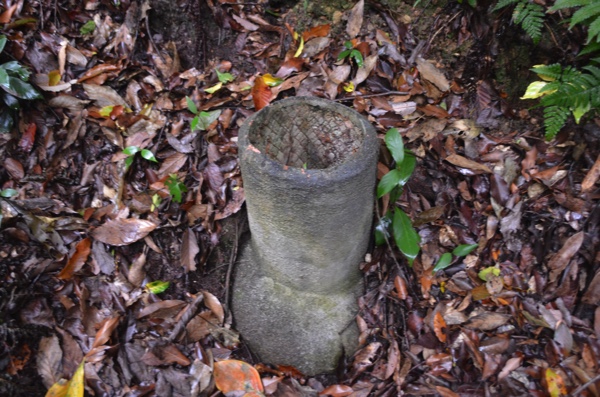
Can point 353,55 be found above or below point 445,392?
above

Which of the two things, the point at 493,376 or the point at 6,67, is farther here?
the point at 6,67

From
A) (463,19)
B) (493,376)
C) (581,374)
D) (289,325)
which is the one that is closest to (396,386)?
(493,376)

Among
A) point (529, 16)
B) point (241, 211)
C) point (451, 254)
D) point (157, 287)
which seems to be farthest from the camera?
point (241, 211)

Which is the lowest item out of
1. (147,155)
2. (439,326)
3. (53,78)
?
(439,326)

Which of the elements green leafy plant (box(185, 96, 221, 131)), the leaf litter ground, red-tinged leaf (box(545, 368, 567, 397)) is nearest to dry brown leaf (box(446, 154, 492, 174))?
the leaf litter ground

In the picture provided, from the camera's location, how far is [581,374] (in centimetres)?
204

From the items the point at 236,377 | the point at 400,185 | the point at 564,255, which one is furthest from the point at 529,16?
the point at 236,377

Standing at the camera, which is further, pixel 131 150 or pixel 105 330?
pixel 131 150

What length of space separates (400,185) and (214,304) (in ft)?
4.13

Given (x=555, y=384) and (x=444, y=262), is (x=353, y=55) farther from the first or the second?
(x=555, y=384)

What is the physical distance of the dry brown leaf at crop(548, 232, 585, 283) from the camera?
7.59 ft

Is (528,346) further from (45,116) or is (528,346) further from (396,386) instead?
(45,116)

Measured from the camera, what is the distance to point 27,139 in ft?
9.49

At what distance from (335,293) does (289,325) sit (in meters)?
0.32
